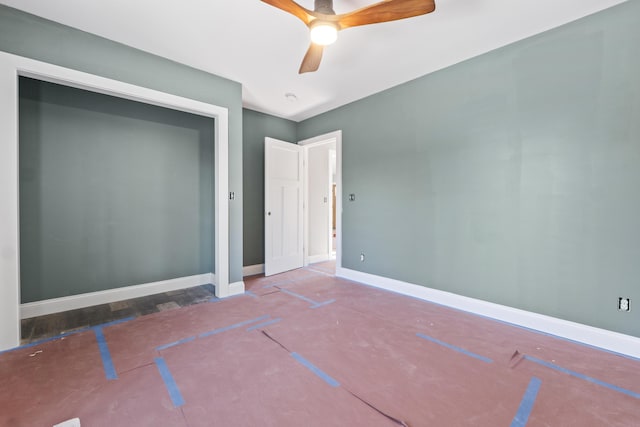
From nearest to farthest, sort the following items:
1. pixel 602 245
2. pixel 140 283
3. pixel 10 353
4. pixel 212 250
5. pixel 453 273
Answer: pixel 10 353
pixel 602 245
pixel 453 273
pixel 140 283
pixel 212 250

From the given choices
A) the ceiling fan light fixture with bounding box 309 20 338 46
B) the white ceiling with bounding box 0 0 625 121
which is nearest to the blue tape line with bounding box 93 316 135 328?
the white ceiling with bounding box 0 0 625 121

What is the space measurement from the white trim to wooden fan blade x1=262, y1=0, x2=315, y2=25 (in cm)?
379

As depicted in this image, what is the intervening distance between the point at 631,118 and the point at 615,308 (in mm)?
1593

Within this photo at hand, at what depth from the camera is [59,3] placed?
2.33 meters

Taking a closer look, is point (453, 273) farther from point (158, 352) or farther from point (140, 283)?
Answer: point (140, 283)

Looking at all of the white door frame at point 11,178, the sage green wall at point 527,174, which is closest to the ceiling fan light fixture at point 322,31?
the sage green wall at point 527,174

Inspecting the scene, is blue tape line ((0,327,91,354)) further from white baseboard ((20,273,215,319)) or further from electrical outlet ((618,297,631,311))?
electrical outlet ((618,297,631,311))

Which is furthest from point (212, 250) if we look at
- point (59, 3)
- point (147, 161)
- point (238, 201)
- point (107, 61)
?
point (59, 3)

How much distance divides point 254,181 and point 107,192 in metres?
2.09

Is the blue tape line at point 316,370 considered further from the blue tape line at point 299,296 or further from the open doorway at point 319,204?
the open doorway at point 319,204

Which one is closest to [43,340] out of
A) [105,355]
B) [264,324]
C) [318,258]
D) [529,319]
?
[105,355]

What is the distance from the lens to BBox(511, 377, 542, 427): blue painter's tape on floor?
5.25 feet

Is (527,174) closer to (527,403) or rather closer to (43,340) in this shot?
(527,403)

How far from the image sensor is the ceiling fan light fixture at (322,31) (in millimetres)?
2062
